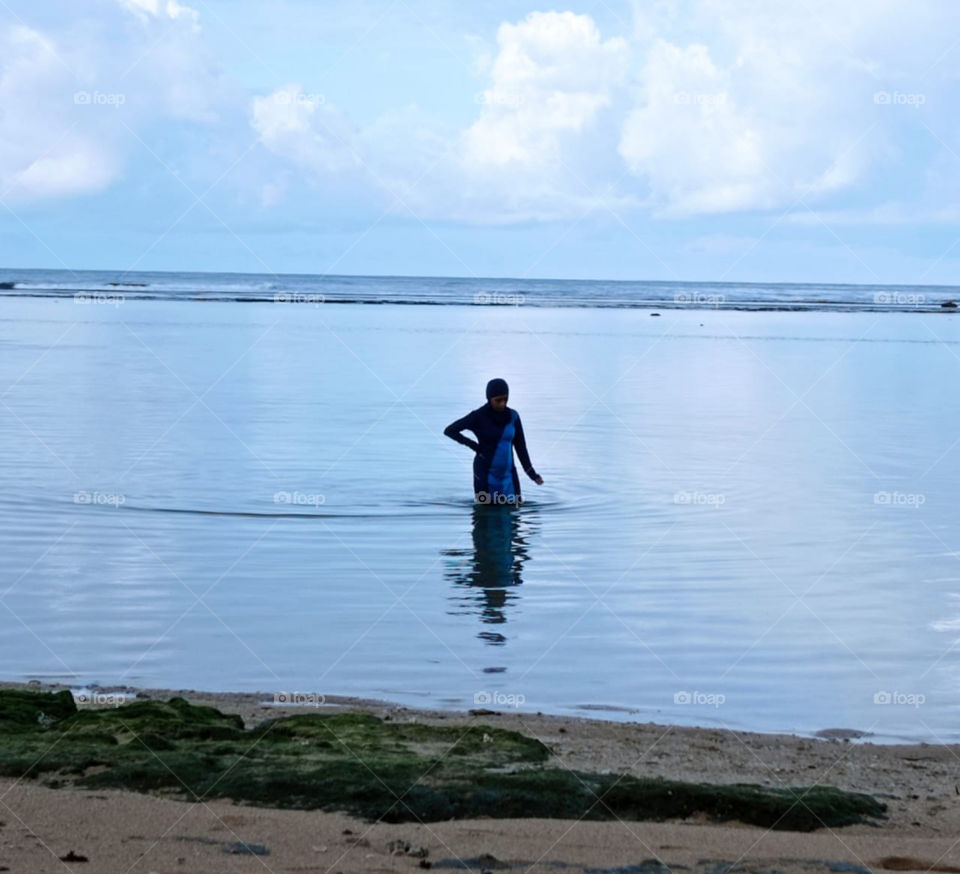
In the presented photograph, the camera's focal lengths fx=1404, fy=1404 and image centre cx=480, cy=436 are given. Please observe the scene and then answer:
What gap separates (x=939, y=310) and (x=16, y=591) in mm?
80671

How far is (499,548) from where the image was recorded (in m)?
13.0

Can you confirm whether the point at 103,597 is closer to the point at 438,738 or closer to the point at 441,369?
the point at 438,738

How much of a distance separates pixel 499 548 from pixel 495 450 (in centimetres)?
230

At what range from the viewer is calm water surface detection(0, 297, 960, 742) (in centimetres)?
870

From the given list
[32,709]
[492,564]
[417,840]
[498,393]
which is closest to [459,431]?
[498,393]

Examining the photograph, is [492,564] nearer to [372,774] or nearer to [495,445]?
[495,445]

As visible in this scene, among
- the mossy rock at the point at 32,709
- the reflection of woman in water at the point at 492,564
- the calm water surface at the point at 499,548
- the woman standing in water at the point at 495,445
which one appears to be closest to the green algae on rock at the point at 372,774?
the mossy rock at the point at 32,709

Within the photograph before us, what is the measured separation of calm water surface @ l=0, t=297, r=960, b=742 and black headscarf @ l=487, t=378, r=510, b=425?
103 centimetres

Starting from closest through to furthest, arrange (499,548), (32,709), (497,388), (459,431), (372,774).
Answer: (372,774) < (32,709) < (499,548) < (497,388) < (459,431)

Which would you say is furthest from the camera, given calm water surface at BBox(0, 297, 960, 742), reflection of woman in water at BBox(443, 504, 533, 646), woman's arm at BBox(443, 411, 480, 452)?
woman's arm at BBox(443, 411, 480, 452)

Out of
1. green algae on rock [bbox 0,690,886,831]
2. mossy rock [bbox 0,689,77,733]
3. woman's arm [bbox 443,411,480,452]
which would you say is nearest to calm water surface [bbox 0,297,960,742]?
woman's arm [bbox 443,411,480,452]

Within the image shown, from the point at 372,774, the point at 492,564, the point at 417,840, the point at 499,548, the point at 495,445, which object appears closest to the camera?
the point at 417,840

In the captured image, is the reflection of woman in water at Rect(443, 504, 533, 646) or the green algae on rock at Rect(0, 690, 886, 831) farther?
the reflection of woman in water at Rect(443, 504, 533, 646)

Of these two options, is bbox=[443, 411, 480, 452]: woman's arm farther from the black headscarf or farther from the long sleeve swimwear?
the black headscarf
